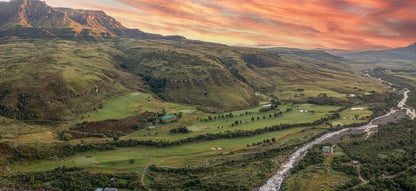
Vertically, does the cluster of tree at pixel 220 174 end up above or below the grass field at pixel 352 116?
below

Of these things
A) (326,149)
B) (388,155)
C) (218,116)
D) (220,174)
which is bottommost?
(220,174)

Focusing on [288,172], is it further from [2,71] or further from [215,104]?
[2,71]

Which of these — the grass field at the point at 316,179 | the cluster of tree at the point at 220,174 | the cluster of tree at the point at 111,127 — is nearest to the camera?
the cluster of tree at the point at 220,174

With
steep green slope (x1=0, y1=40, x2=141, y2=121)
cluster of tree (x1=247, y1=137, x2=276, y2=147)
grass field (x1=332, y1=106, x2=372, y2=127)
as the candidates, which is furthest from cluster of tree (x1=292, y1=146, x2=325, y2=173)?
steep green slope (x1=0, y1=40, x2=141, y2=121)

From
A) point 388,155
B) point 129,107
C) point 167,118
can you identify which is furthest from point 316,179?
point 129,107

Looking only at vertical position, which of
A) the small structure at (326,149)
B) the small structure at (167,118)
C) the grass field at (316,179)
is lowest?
the grass field at (316,179)

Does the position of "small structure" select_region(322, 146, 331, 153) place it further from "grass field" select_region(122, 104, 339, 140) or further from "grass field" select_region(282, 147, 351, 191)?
"grass field" select_region(122, 104, 339, 140)

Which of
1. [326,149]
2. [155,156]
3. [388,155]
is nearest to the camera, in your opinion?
[155,156]

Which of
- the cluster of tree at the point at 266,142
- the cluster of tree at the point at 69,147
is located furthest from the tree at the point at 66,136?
the cluster of tree at the point at 266,142

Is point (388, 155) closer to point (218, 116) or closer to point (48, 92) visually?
point (218, 116)

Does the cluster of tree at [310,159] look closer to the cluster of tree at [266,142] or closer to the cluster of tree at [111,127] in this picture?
the cluster of tree at [266,142]

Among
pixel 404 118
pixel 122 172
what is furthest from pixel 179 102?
pixel 404 118
